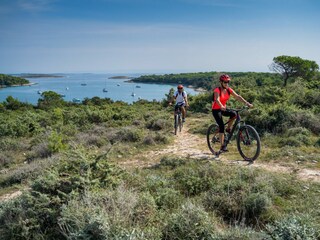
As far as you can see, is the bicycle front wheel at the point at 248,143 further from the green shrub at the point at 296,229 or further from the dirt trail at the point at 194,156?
the green shrub at the point at 296,229

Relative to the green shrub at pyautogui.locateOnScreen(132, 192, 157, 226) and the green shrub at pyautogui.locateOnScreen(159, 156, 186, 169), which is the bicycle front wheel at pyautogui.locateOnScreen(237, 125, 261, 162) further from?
the green shrub at pyautogui.locateOnScreen(132, 192, 157, 226)

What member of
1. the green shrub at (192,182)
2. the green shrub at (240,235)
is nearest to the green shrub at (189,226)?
the green shrub at (240,235)

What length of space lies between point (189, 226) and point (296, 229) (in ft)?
4.06

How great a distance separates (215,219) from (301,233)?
4.06ft

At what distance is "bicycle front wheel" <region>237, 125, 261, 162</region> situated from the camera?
6.39m

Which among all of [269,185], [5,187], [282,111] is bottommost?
[5,187]

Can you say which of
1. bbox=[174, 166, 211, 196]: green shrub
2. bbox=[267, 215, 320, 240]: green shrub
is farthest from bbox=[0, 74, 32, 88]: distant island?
bbox=[267, 215, 320, 240]: green shrub

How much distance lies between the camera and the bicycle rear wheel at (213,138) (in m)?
7.38

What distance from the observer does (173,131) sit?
11133 mm

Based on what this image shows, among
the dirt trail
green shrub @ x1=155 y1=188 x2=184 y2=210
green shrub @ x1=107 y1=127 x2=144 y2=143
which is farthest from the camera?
green shrub @ x1=107 y1=127 x2=144 y2=143

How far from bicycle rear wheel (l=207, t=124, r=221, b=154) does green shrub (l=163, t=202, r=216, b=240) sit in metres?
3.87

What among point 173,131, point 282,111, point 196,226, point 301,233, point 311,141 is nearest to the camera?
point 301,233

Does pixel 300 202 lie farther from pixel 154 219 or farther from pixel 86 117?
pixel 86 117

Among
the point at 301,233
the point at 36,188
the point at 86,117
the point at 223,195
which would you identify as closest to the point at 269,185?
the point at 223,195
